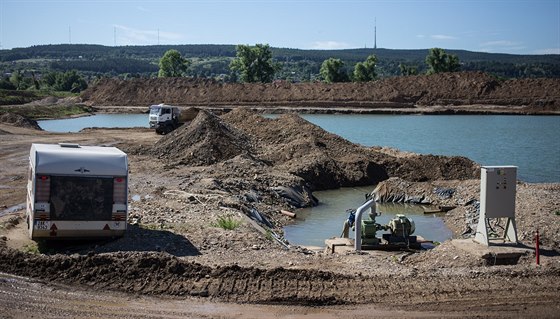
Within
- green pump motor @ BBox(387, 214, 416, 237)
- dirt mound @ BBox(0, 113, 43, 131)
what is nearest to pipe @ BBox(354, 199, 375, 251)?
green pump motor @ BBox(387, 214, 416, 237)

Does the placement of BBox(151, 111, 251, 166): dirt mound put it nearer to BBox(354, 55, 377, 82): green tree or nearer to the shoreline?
the shoreline

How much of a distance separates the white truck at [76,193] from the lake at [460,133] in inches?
1113

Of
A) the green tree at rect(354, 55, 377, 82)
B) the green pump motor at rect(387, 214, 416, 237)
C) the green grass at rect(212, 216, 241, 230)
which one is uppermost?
the green tree at rect(354, 55, 377, 82)

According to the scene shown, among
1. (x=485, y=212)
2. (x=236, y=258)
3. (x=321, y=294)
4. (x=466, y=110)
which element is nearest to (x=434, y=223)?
(x=485, y=212)

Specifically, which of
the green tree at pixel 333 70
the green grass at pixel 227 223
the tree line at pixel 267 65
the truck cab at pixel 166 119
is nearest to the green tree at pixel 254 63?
the tree line at pixel 267 65

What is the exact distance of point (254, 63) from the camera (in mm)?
129000

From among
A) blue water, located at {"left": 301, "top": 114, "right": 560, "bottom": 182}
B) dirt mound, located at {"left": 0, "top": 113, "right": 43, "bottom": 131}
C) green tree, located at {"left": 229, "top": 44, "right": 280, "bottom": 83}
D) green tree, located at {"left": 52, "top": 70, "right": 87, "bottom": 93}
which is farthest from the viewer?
green tree, located at {"left": 52, "top": 70, "right": 87, "bottom": 93}

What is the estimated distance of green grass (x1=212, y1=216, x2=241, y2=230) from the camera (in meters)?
19.0

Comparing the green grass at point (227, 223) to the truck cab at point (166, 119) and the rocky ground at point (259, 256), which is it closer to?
the rocky ground at point (259, 256)

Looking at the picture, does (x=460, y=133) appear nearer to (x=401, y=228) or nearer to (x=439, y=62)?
(x=401, y=228)

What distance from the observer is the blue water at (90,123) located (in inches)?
2751

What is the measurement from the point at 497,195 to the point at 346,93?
92.3 m

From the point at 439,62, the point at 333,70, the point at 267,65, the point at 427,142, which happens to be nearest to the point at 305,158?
the point at 427,142

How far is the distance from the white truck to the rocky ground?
0.52 metres
